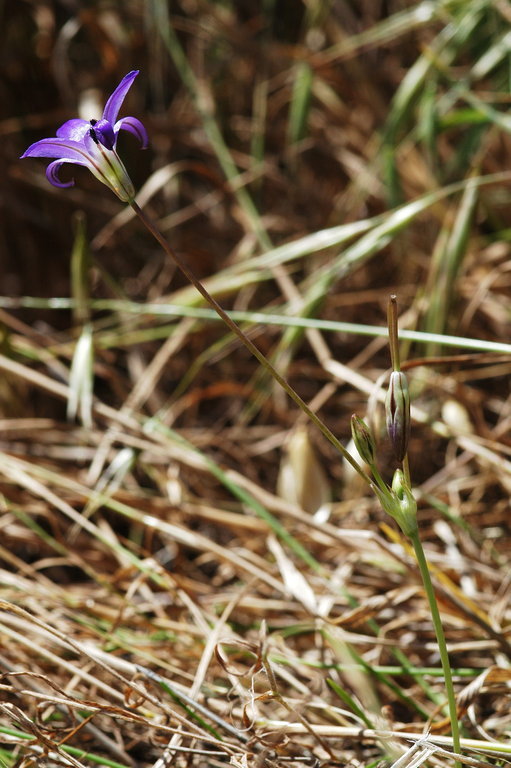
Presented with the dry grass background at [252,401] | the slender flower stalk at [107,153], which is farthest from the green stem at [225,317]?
the dry grass background at [252,401]

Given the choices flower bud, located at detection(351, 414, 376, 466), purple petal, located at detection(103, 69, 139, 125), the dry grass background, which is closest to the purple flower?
purple petal, located at detection(103, 69, 139, 125)

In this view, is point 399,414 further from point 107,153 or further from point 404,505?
point 107,153

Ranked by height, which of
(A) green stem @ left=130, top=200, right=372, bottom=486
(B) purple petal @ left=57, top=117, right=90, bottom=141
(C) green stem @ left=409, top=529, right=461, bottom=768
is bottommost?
(C) green stem @ left=409, top=529, right=461, bottom=768

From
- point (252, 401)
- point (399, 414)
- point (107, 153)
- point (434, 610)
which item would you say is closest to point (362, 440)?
point (399, 414)

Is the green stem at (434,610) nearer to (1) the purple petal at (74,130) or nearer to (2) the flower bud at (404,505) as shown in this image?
(2) the flower bud at (404,505)

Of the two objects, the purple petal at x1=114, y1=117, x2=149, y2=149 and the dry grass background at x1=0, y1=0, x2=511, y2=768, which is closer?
the purple petal at x1=114, y1=117, x2=149, y2=149

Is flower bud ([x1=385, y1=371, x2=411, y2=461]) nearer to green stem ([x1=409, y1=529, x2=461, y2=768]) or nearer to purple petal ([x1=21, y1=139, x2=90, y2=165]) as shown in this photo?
green stem ([x1=409, y1=529, x2=461, y2=768])

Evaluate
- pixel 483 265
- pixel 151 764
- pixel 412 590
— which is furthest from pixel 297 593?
pixel 483 265
